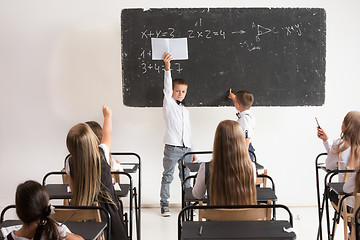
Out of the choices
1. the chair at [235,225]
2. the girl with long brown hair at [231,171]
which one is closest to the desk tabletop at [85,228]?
the chair at [235,225]

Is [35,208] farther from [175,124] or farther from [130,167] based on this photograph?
[175,124]

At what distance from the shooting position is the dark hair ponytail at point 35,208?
2051mm

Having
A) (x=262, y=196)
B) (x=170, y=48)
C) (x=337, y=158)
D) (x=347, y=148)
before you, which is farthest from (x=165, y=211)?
(x=262, y=196)

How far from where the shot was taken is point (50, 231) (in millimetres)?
2076

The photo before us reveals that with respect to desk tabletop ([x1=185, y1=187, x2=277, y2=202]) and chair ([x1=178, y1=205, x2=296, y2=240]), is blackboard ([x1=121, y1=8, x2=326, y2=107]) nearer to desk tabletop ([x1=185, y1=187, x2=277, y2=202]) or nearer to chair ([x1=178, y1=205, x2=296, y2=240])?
desk tabletop ([x1=185, y1=187, x2=277, y2=202])

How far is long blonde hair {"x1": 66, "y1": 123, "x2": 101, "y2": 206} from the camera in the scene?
2.85 m

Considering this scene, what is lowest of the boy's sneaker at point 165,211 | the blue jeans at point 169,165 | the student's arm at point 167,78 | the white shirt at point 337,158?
the boy's sneaker at point 165,211

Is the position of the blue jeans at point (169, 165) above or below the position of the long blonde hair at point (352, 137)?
below

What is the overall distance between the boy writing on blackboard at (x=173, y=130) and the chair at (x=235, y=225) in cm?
251

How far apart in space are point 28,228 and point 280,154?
385 centimetres

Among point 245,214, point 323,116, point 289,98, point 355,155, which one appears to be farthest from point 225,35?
point 245,214

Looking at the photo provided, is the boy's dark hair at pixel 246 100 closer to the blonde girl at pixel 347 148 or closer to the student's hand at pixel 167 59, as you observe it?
the student's hand at pixel 167 59

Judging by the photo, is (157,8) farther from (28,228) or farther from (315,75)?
(28,228)

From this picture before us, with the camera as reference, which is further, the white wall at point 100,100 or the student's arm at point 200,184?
the white wall at point 100,100
